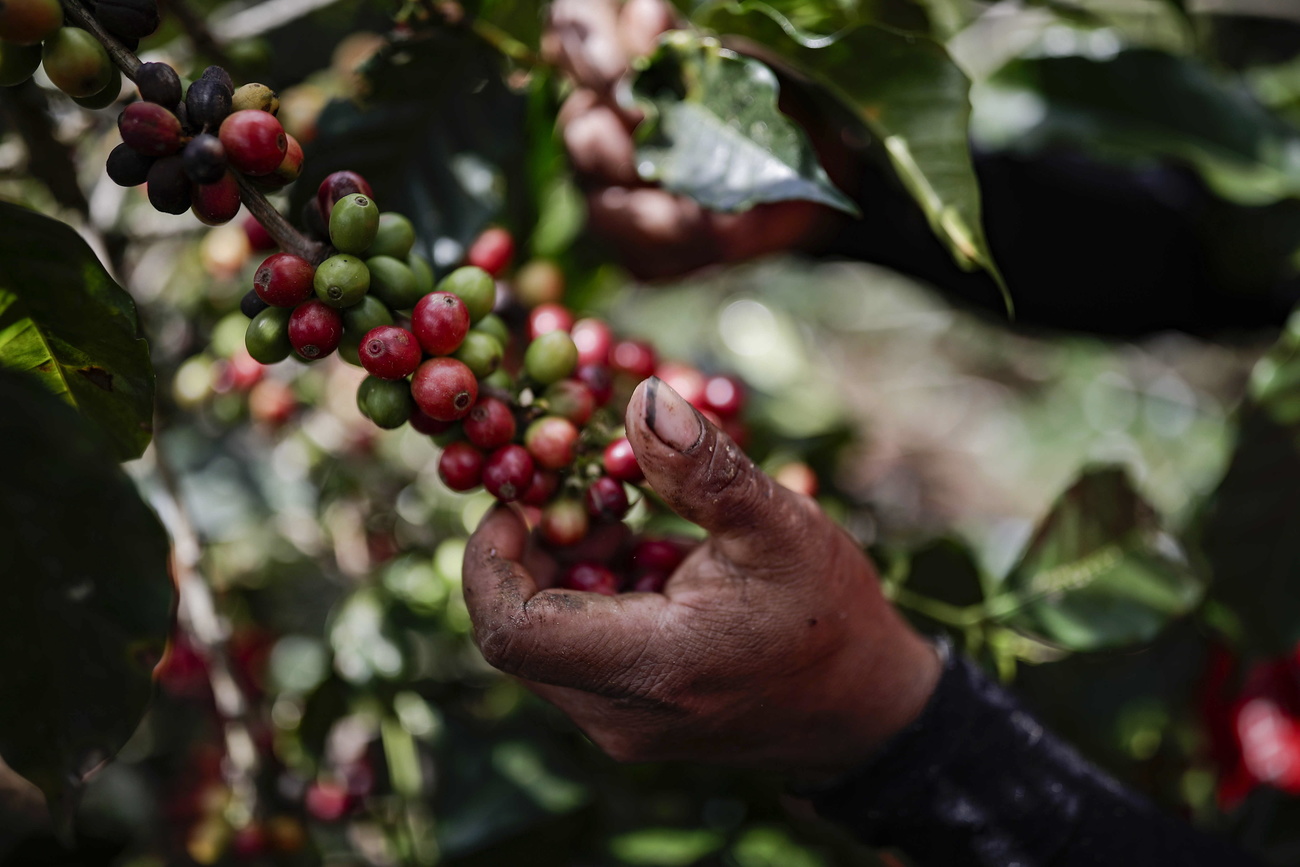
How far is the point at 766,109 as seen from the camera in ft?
3.00

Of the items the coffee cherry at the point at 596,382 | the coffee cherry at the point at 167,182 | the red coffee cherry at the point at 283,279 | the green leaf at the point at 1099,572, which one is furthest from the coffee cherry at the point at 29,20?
the green leaf at the point at 1099,572

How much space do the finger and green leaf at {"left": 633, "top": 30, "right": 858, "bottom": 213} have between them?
451 millimetres

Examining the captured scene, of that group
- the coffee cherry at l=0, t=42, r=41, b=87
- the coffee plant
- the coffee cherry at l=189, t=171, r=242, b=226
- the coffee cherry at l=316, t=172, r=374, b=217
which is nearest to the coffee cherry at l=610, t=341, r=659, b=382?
the coffee plant

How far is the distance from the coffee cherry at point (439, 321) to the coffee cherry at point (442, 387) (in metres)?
0.02

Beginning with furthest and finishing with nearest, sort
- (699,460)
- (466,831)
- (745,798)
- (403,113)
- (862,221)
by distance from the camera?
(862,221), (745,798), (466,831), (403,113), (699,460)

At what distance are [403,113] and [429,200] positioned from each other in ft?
0.37

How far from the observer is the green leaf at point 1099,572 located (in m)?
1.20

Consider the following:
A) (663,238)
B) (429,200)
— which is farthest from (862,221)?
(429,200)

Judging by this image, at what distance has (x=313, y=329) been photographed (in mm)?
705

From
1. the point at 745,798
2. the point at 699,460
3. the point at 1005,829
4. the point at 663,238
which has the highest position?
the point at 699,460

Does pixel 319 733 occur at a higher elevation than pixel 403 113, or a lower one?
lower

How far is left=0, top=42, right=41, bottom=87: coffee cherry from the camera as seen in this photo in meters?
0.64

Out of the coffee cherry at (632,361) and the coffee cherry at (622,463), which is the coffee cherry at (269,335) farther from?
the coffee cherry at (632,361)

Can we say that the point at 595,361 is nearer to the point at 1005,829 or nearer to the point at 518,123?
the point at 518,123
